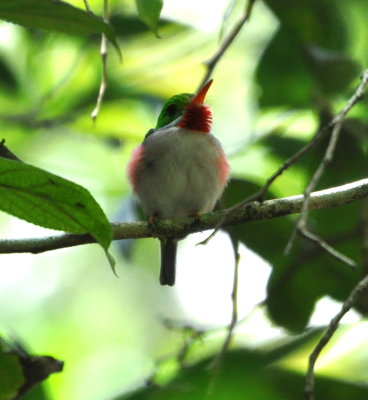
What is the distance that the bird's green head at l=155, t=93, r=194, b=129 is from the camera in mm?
4773

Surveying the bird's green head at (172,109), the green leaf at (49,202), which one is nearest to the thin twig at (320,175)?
the green leaf at (49,202)

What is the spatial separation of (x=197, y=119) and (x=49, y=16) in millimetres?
2532

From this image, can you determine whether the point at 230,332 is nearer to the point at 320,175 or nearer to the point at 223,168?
the point at 320,175

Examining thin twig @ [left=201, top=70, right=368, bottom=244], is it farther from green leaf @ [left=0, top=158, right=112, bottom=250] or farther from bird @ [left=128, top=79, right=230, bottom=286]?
bird @ [left=128, top=79, right=230, bottom=286]

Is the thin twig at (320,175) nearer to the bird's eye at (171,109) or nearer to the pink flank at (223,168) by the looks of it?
the pink flank at (223,168)

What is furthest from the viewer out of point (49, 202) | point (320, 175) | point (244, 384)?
point (320, 175)

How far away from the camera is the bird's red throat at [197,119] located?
15.1 ft

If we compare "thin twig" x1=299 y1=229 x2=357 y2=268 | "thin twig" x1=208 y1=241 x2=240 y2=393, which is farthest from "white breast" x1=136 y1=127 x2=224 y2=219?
"thin twig" x1=299 y1=229 x2=357 y2=268

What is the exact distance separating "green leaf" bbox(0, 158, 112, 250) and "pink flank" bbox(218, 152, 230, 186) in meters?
2.25

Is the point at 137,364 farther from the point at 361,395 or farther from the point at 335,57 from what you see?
the point at 361,395

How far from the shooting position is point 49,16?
84.8 inches

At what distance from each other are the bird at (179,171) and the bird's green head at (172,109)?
0.72 feet

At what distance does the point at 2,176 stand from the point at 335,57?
2164 mm

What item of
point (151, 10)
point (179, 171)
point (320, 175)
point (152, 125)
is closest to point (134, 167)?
point (179, 171)
